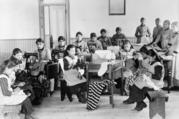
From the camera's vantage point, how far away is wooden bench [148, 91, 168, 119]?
3.35 metres

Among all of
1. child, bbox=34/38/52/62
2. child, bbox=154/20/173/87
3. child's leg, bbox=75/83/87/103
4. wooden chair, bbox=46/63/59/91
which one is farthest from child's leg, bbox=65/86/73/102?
child, bbox=154/20/173/87

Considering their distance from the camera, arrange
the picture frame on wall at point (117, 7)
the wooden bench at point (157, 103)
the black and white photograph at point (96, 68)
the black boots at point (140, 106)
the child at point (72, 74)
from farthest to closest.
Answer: the picture frame on wall at point (117, 7) → the child at point (72, 74) → the black boots at point (140, 106) → the black and white photograph at point (96, 68) → the wooden bench at point (157, 103)

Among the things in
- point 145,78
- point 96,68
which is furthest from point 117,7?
point 145,78

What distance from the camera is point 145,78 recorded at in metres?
3.70

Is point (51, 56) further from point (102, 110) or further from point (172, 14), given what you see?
point (172, 14)

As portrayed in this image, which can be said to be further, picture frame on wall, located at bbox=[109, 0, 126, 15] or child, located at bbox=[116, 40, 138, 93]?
picture frame on wall, located at bbox=[109, 0, 126, 15]

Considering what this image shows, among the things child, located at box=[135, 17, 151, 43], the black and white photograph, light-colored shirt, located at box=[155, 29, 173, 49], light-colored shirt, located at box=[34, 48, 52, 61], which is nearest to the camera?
the black and white photograph

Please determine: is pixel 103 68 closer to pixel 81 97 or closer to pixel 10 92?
pixel 81 97

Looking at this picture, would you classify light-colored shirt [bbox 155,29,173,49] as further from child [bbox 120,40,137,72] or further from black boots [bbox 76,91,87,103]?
black boots [bbox 76,91,87,103]

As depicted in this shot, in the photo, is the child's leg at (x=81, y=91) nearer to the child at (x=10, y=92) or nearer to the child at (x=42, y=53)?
the child at (x=42, y=53)

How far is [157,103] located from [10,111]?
185 centimetres

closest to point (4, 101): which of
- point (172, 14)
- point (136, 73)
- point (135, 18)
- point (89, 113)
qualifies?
point (89, 113)

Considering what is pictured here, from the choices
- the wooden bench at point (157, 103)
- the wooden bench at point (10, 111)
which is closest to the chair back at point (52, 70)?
the wooden bench at point (10, 111)

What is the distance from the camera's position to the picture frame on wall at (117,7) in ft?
23.0
